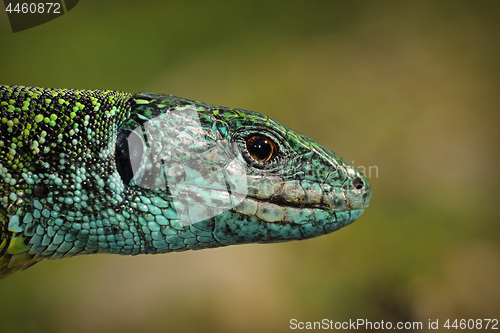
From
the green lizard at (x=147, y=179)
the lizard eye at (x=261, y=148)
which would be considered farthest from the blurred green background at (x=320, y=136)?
the lizard eye at (x=261, y=148)

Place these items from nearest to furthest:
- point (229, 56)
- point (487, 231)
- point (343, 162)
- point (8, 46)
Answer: point (343, 162)
point (8, 46)
point (487, 231)
point (229, 56)

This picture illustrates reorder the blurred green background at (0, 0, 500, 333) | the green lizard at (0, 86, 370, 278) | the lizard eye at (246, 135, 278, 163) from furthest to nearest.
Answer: the blurred green background at (0, 0, 500, 333), the lizard eye at (246, 135, 278, 163), the green lizard at (0, 86, 370, 278)

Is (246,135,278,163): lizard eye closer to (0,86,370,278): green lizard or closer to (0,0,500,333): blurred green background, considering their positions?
(0,86,370,278): green lizard

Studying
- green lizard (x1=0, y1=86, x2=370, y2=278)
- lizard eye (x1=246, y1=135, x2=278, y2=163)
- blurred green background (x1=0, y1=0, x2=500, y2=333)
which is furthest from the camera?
blurred green background (x1=0, y1=0, x2=500, y2=333)

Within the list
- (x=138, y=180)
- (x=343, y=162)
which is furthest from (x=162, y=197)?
(x=343, y=162)

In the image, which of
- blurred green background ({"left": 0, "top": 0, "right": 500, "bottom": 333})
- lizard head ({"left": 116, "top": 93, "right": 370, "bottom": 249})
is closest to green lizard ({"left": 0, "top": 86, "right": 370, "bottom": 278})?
lizard head ({"left": 116, "top": 93, "right": 370, "bottom": 249})

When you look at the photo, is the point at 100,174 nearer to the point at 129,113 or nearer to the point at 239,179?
the point at 129,113

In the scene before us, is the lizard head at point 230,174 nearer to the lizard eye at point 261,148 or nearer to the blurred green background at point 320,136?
the lizard eye at point 261,148
